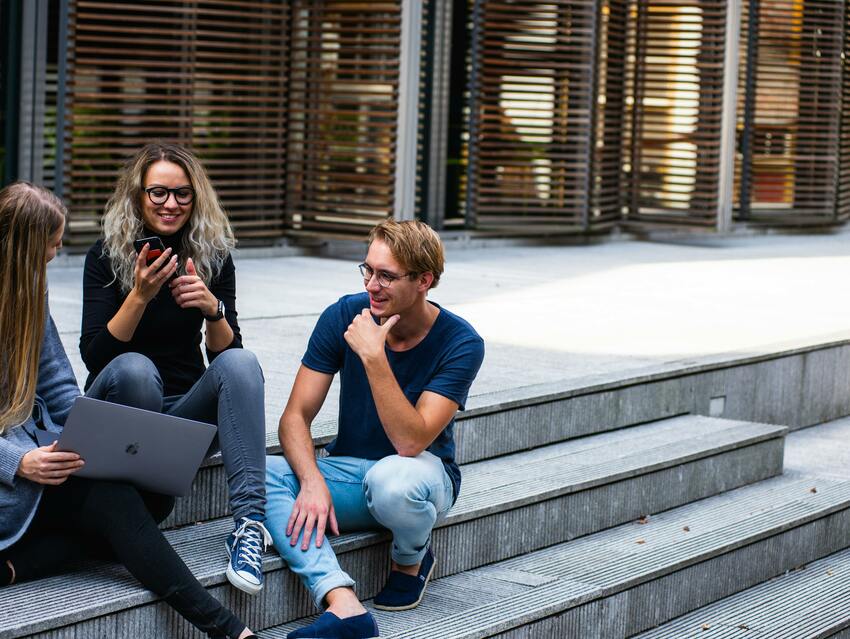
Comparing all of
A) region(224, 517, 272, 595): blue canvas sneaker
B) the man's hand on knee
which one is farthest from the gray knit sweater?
the man's hand on knee

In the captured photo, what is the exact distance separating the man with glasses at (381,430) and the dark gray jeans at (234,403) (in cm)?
11

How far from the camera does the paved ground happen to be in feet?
20.1

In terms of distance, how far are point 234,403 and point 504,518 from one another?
1.20 m

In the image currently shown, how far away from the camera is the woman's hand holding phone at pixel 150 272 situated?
3.57 metres

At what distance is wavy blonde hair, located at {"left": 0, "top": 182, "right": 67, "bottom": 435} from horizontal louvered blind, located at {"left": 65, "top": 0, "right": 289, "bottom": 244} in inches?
229

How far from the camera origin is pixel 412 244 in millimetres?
3594

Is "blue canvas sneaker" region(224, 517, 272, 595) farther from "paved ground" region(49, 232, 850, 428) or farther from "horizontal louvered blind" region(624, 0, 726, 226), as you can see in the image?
"horizontal louvered blind" region(624, 0, 726, 226)

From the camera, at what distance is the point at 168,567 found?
10.5ft

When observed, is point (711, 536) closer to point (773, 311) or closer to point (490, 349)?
point (490, 349)

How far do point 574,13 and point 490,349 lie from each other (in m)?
5.99

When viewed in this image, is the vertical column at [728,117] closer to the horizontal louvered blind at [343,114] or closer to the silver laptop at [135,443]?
the horizontal louvered blind at [343,114]

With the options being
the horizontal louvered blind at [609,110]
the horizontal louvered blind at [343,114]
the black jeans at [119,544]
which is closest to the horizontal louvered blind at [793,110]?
the horizontal louvered blind at [609,110]

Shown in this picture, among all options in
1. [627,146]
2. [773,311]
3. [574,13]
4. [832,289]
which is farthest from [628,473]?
[627,146]

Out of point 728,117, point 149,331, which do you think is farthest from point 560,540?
point 728,117
